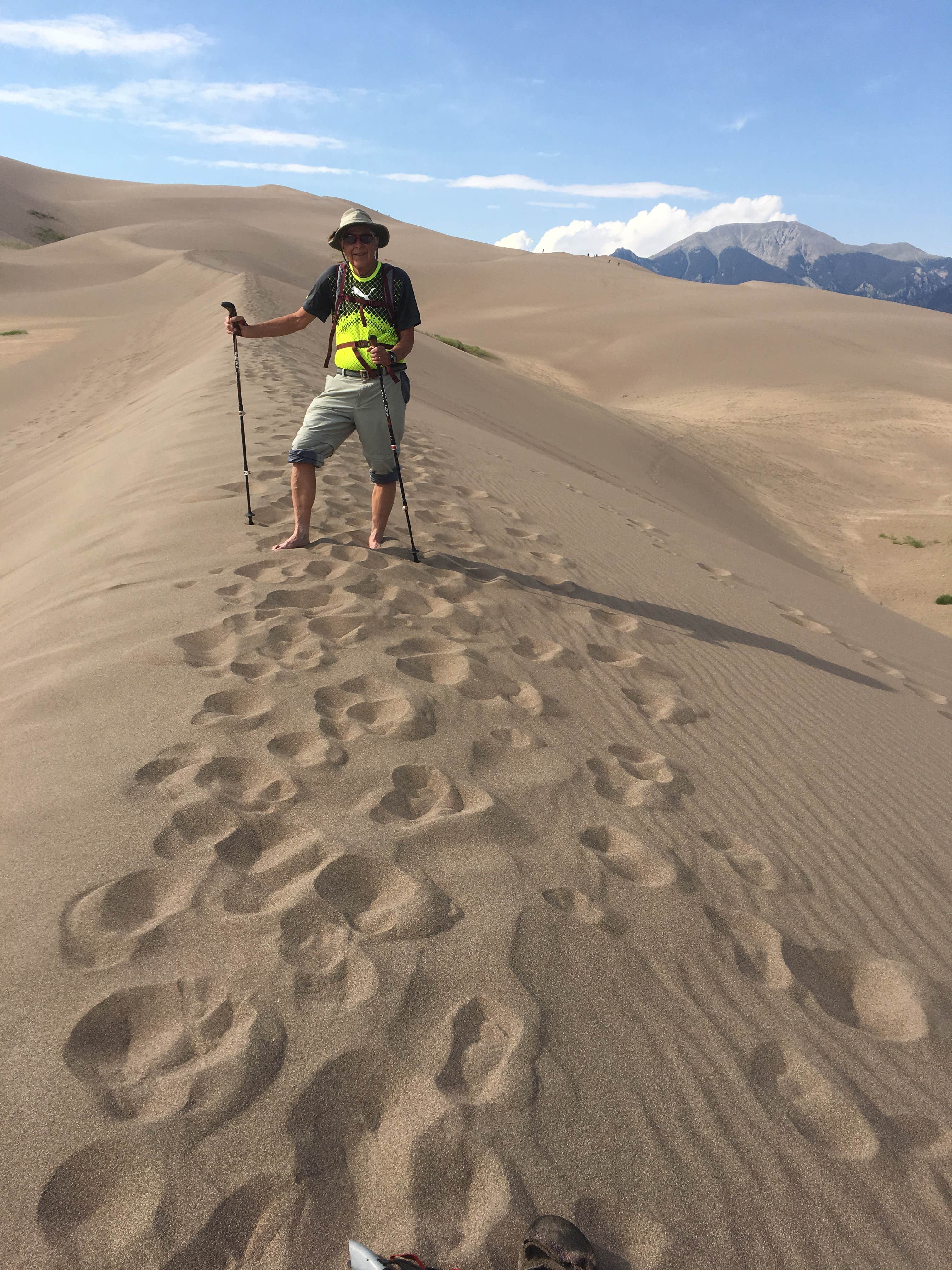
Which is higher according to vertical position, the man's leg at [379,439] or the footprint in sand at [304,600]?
the man's leg at [379,439]

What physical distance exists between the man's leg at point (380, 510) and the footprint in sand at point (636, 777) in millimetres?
2077

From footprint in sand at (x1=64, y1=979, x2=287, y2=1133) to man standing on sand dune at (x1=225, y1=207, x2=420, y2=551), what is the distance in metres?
2.90

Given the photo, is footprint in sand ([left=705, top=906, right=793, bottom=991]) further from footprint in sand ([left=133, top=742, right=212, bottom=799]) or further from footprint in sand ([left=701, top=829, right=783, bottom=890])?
footprint in sand ([left=133, top=742, right=212, bottom=799])

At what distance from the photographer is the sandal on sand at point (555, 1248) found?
1.34m

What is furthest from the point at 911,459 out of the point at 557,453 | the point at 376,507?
the point at 376,507

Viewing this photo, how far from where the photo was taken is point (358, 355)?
4.16 meters

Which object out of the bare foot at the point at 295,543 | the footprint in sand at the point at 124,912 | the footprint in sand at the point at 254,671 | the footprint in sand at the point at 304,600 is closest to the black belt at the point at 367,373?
the bare foot at the point at 295,543

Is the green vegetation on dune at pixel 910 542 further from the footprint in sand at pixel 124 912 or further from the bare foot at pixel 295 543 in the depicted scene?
the footprint in sand at pixel 124 912

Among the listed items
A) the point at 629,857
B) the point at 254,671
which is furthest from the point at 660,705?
the point at 254,671

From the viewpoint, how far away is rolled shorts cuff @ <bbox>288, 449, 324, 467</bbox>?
4.28 metres

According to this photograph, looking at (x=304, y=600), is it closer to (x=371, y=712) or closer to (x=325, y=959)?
(x=371, y=712)

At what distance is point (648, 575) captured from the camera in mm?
5805

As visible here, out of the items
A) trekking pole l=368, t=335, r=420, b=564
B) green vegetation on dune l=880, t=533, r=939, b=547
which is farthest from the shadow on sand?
green vegetation on dune l=880, t=533, r=939, b=547

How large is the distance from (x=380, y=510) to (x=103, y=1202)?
3620 millimetres
